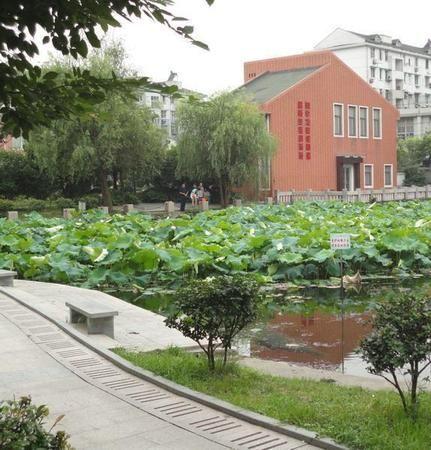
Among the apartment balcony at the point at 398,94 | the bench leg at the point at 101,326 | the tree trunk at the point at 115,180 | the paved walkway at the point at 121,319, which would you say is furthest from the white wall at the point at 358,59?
the bench leg at the point at 101,326

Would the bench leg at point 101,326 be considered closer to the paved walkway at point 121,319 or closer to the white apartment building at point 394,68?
the paved walkway at point 121,319

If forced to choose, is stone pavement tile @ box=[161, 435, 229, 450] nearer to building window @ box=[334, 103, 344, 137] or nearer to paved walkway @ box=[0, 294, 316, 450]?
paved walkway @ box=[0, 294, 316, 450]

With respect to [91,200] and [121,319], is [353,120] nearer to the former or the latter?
[91,200]

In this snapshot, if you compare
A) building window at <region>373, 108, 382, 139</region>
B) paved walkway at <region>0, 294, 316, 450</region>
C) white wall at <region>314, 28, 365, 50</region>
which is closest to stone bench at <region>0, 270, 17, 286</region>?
paved walkway at <region>0, 294, 316, 450</region>

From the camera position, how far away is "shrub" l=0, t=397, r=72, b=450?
2822 mm

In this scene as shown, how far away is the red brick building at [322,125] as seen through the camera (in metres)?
43.9

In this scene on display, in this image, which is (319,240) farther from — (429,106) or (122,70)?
(429,106)

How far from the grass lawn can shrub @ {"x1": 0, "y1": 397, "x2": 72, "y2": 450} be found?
239cm

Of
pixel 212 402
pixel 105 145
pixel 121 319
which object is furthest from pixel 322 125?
pixel 212 402

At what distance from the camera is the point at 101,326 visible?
862 cm

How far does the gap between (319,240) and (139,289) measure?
452cm

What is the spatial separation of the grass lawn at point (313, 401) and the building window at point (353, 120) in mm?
43692

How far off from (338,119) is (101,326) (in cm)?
4169

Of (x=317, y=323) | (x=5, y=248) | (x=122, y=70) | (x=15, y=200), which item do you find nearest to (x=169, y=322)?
(x=317, y=323)
